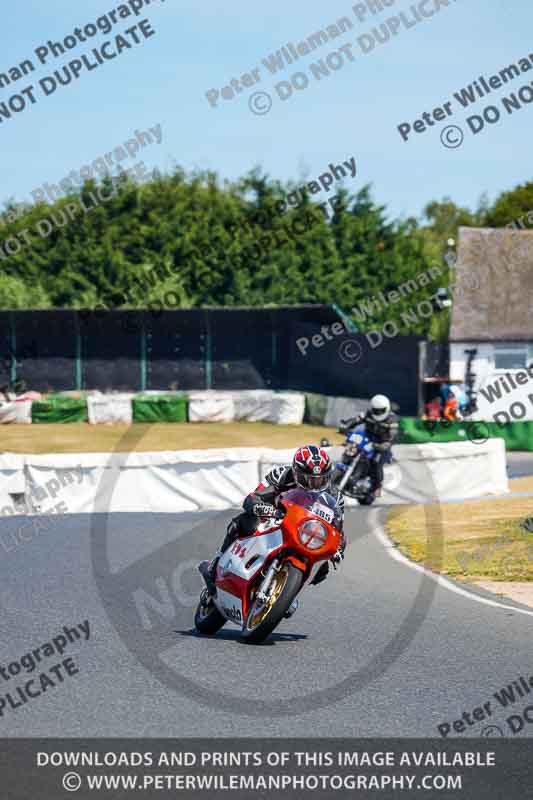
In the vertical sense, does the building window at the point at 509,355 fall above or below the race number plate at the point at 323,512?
below

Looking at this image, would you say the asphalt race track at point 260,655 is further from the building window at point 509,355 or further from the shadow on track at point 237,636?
the building window at point 509,355

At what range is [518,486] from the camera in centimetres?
2670

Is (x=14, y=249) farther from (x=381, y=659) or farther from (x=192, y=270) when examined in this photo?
(x=381, y=659)

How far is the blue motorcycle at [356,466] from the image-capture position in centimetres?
2186

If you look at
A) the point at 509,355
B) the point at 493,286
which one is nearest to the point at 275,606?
the point at 509,355

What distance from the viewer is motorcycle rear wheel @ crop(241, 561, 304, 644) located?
942 centimetres

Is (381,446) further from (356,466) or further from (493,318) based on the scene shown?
(493,318)

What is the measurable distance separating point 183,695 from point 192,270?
199 ft

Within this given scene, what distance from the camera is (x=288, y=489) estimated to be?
10219 millimetres

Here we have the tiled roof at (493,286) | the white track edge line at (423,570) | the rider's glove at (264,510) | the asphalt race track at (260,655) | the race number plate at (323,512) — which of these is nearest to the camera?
the asphalt race track at (260,655)

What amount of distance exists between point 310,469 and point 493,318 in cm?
A: 4163

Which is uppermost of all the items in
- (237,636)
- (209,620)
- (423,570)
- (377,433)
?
(377,433)

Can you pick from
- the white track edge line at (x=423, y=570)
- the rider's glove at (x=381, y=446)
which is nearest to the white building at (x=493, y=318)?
the rider's glove at (x=381, y=446)

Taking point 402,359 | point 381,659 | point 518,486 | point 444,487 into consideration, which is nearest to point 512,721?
point 381,659
